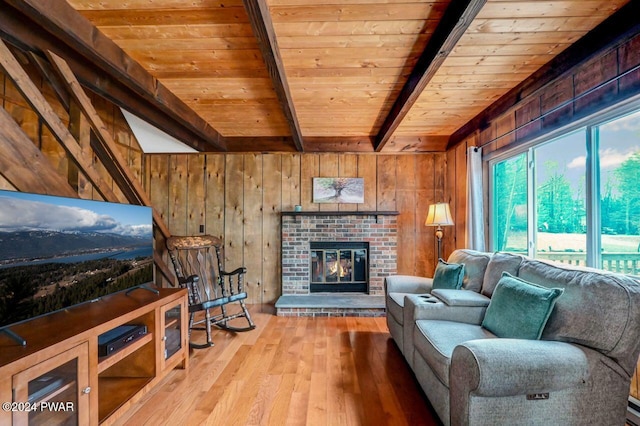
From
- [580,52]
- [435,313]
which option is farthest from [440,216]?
[580,52]

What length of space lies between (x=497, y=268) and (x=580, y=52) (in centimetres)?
157

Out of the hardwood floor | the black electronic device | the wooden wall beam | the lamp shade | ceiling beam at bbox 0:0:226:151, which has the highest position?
ceiling beam at bbox 0:0:226:151

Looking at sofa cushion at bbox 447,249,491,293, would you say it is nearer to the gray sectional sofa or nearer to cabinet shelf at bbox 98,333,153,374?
the gray sectional sofa

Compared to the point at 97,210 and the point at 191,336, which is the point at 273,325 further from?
the point at 97,210

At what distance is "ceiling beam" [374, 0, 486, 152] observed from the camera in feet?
4.77

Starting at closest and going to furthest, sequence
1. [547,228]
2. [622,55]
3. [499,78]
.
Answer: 1. [622,55]
2. [499,78]
3. [547,228]

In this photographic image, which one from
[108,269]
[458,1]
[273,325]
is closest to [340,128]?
[458,1]

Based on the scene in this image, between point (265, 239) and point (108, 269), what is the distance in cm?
234

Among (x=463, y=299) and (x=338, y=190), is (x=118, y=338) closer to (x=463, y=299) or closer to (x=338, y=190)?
(x=463, y=299)

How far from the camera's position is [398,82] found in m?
2.44

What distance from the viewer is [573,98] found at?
2.19 meters

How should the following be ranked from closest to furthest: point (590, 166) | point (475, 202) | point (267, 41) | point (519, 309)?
point (267, 41) < point (519, 309) < point (590, 166) < point (475, 202)

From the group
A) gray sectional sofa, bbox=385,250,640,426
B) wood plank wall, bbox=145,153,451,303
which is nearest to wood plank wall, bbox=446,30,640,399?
gray sectional sofa, bbox=385,250,640,426

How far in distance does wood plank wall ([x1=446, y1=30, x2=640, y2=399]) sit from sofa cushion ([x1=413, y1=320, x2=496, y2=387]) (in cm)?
93
